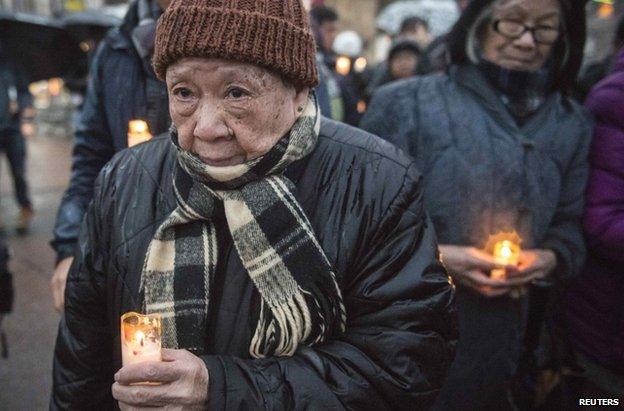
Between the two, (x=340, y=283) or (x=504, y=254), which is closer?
(x=340, y=283)

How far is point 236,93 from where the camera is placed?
154 centimetres

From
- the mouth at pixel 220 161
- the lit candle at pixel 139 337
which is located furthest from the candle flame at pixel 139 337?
the mouth at pixel 220 161

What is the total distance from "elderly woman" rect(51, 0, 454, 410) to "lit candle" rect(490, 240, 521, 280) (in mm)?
683

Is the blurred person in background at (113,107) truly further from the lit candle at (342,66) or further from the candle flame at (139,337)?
the lit candle at (342,66)

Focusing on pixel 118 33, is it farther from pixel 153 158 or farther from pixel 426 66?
pixel 426 66

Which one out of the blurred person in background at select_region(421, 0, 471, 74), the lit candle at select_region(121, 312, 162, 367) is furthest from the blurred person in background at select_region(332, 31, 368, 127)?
the lit candle at select_region(121, 312, 162, 367)

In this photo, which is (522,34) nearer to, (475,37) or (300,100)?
(475,37)

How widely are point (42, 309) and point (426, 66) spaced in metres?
4.38

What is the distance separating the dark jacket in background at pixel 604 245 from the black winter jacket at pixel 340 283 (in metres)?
1.14

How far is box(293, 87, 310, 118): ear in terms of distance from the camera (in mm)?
1662

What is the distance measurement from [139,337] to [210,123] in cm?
52

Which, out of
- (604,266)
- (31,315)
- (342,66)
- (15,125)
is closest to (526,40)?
(604,266)

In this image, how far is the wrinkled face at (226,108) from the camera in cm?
152

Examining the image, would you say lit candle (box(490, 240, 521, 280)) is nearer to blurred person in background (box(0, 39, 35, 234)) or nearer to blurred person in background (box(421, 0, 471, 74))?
blurred person in background (box(421, 0, 471, 74))
